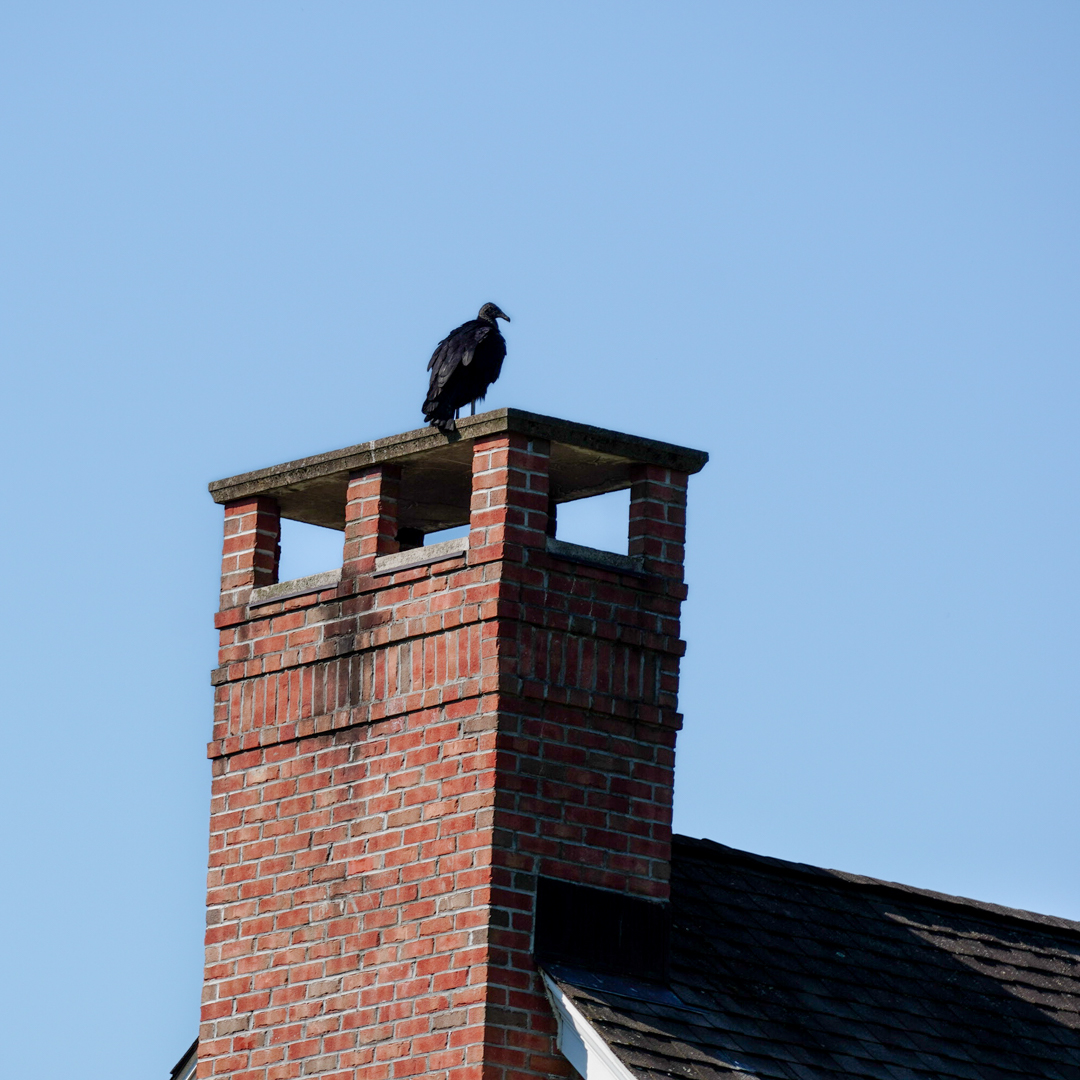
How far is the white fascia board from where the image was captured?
8.90 metres

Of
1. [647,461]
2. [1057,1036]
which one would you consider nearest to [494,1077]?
[647,461]

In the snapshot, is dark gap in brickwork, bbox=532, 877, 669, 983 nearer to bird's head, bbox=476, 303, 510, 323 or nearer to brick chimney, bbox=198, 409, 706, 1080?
brick chimney, bbox=198, 409, 706, 1080

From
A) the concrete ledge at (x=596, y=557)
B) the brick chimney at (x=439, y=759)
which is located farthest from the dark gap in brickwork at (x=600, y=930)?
the concrete ledge at (x=596, y=557)

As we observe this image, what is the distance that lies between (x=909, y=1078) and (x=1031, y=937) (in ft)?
8.83

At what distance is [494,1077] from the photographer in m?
9.08

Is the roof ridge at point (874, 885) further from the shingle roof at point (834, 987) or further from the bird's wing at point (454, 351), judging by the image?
the bird's wing at point (454, 351)

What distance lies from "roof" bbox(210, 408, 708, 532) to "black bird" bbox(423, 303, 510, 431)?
22 centimetres

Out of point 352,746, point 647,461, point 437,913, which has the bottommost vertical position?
point 437,913

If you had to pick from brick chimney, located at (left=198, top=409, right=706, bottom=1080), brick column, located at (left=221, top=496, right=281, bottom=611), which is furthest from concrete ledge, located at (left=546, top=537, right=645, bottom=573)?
brick column, located at (left=221, top=496, right=281, bottom=611)

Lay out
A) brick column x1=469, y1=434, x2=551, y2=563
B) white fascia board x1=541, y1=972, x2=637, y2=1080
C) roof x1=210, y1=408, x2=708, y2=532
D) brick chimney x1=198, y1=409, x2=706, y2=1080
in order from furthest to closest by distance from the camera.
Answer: roof x1=210, y1=408, x2=708, y2=532 → brick column x1=469, y1=434, x2=551, y2=563 → brick chimney x1=198, y1=409, x2=706, y2=1080 → white fascia board x1=541, y1=972, x2=637, y2=1080

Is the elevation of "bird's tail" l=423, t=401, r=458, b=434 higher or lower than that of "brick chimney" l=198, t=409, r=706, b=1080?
higher

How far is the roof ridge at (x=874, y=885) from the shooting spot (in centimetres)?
1143

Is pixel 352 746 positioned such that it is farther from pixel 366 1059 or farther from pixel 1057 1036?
pixel 1057 1036

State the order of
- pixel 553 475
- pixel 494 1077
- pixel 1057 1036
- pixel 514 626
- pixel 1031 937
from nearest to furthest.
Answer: pixel 494 1077 → pixel 514 626 → pixel 553 475 → pixel 1057 1036 → pixel 1031 937
